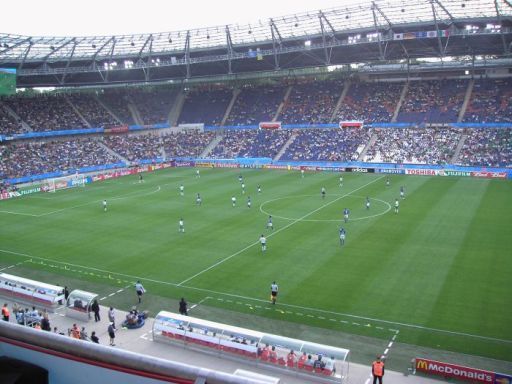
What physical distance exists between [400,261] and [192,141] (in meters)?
61.0

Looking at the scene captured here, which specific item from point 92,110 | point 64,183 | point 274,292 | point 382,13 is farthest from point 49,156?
point 274,292

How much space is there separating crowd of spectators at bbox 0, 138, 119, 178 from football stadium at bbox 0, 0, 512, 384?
0.35 metres

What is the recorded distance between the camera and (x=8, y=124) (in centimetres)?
7194

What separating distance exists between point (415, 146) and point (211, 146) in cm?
3405

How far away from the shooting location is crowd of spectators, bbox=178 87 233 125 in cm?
9169

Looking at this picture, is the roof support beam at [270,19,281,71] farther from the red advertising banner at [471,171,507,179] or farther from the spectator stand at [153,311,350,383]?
the spectator stand at [153,311,350,383]

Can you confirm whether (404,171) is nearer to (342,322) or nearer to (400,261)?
(400,261)

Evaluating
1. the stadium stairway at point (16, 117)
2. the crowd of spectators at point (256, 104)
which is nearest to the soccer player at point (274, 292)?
the stadium stairway at point (16, 117)

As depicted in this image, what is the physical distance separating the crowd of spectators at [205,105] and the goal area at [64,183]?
3198 cm

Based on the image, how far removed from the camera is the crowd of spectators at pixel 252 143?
77.9 metres

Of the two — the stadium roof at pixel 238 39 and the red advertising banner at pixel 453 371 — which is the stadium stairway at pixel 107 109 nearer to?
the stadium roof at pixel 238 39

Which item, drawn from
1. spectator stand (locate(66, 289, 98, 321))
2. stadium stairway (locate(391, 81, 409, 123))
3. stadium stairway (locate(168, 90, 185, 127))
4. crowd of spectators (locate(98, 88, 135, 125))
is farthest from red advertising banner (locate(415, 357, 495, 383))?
stadium stairway (locate(168, 90, 185, 127))

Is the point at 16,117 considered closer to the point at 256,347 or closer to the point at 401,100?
the point at 401,100

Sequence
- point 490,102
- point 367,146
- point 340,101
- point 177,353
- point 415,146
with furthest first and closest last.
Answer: point 340,101 → point 490,102 → point 367,146 → point 415,146 → point 177,353
